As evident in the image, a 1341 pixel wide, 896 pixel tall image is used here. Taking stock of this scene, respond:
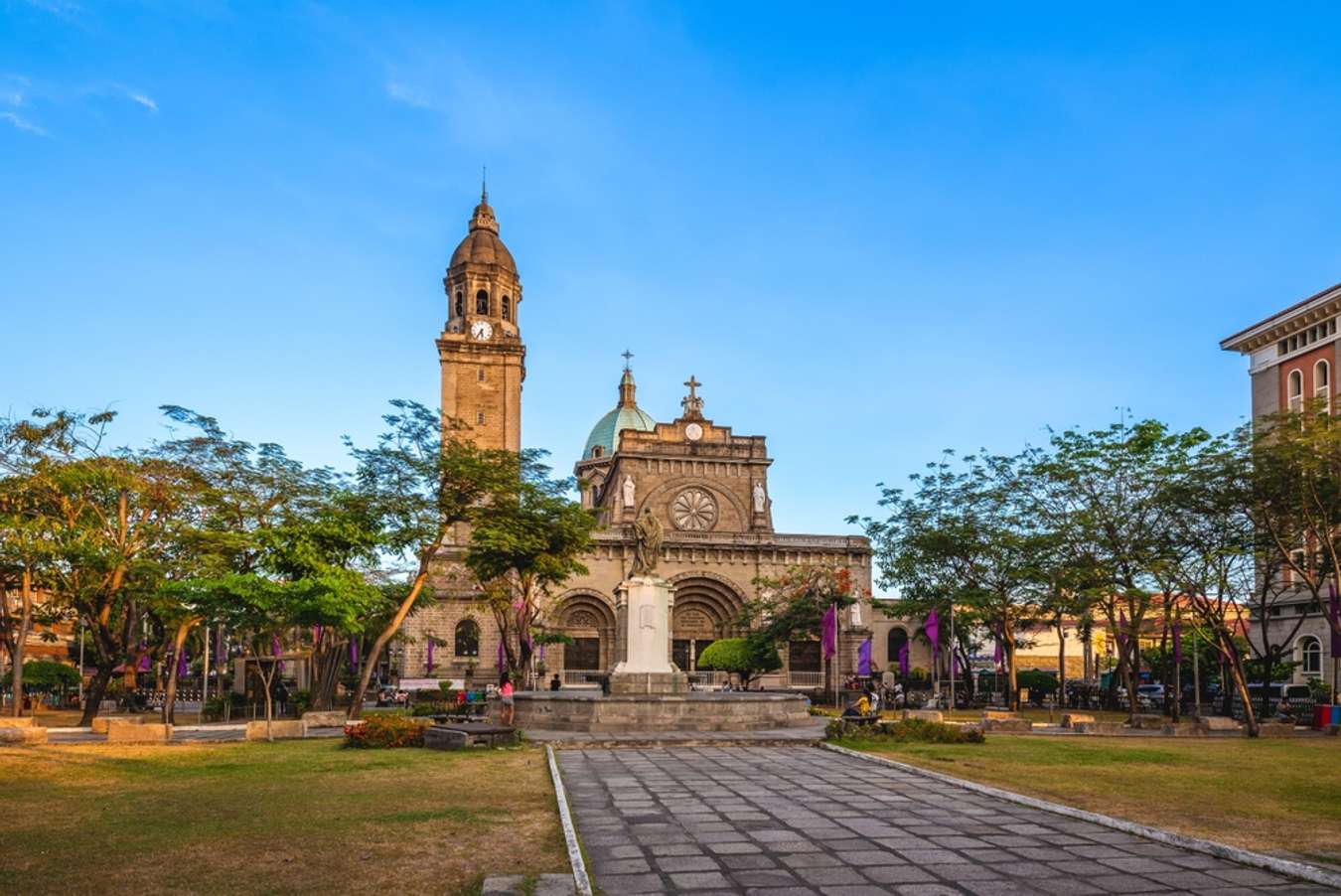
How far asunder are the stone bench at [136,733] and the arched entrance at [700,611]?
39.4 metres

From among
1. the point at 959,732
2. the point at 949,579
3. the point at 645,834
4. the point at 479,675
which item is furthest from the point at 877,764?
the point at 479,675

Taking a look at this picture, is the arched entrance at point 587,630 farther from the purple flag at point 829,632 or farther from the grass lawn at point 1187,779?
the grass lawn at point 1187,779

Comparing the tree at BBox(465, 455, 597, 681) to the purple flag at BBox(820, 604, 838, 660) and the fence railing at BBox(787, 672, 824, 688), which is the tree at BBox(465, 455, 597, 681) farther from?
the fence railing at BBox(787, 672, 824, 688)

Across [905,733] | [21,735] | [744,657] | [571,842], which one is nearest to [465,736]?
[905,733]

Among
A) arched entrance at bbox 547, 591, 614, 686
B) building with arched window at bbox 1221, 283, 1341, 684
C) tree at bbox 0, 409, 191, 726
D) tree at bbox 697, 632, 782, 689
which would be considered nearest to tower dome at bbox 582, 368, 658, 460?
arched entrance at bbox 547, 591, 614, 686

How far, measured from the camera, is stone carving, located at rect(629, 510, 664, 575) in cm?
2492

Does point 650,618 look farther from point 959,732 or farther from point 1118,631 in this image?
point 1118,631

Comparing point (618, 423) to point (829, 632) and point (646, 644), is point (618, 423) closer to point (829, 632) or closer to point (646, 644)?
point (829, 632)

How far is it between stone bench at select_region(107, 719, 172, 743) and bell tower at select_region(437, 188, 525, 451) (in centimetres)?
3750

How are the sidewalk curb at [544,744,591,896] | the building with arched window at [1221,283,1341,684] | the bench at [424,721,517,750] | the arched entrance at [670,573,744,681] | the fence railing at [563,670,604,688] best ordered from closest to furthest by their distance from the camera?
1. the sidewalk curb at [544,744,591,896]
2. the bench at [424,721,517,750]
3. the building with arched window at [1221,283,1341,684]
4. the fence railing at [563,670,604,688]
5. the arched entrance at [670,573,744,681]

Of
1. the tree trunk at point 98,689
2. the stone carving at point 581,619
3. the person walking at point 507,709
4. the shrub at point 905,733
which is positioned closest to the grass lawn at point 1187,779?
the shrub at point 905,733

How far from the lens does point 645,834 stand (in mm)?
9789

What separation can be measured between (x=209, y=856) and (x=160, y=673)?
4581cm

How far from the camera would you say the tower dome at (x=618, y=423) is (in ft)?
262
